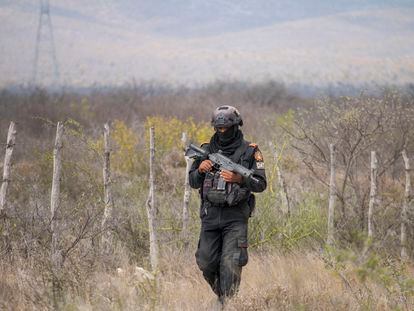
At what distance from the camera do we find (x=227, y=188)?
21.0 ft

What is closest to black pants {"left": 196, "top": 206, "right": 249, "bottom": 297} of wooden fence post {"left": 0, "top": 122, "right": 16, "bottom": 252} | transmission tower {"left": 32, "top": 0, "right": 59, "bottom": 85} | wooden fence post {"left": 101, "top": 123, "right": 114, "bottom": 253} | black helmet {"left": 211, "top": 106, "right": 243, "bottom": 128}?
black helmet {"left": 211, "top": 106, "right": 243, "bottom": 128}

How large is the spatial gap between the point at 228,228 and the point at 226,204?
8.9 inches

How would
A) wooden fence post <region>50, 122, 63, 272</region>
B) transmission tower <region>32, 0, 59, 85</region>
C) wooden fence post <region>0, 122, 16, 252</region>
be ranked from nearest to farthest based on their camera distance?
wooden fence post <region>50, 122, 63, 272</region> < wooden fence post <region>0, 122, 16, 252</region> < transmission tower <region>32, 0, 59, 85</region>

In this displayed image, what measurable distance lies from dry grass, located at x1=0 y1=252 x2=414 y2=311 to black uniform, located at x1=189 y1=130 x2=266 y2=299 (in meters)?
0.23

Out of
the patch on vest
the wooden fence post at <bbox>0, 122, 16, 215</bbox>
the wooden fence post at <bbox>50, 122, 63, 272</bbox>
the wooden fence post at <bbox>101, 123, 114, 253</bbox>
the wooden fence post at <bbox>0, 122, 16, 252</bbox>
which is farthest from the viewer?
the wooden fence post at <bbox>101, 123, 114, 253</bbox>

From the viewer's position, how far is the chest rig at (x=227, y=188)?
6.35m

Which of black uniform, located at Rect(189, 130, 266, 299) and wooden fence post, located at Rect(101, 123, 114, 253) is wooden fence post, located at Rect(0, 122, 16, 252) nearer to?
wooden fence post, located at Rect(101, 123, 114, 253)

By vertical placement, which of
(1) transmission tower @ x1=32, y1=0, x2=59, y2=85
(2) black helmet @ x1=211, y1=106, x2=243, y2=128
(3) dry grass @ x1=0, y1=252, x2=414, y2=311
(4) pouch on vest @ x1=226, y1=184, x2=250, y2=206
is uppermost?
(1) transmission tower @ x1=32, y1=0, x2=59, y2=85

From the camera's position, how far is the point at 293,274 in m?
7.56

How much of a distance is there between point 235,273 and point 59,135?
2.83m

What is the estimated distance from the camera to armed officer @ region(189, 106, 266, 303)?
637cm

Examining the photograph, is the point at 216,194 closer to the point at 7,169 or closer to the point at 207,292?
the point at 207,292

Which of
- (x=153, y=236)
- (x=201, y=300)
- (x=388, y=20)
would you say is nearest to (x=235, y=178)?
A: (x=201, y=300)

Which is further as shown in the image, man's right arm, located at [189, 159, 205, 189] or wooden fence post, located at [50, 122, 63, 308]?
man's right arm, located at [189, 159, 205, 189]
